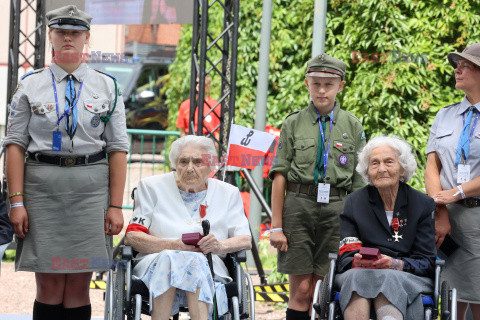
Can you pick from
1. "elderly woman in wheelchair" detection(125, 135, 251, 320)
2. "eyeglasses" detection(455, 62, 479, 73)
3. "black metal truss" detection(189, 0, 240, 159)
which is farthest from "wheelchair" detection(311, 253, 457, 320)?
"black metal truss" detection(189, 0, 240, 159)

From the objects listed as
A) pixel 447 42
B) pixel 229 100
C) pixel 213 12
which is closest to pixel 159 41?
pixel 213 12

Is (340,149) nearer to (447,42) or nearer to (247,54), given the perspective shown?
(447,42)

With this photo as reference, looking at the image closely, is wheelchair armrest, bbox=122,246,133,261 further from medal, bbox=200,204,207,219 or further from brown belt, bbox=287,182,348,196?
brown belt, bbox=287,182,348,196

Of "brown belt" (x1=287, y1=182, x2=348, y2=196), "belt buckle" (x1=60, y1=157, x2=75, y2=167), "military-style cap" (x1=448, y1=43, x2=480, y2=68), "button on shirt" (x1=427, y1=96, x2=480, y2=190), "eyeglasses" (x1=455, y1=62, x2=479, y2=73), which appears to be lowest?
"brown belt" (x1=287, y1=182, x2=348, y2=196)

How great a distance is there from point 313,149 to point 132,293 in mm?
1418

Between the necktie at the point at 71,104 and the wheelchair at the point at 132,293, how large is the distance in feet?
2.24

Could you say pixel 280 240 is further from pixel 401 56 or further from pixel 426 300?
pixel 401 56

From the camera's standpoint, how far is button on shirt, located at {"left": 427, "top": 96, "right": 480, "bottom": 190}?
482 cm

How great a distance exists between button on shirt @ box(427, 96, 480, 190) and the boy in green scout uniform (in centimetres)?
48

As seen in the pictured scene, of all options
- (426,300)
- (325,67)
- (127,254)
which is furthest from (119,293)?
(325,67)

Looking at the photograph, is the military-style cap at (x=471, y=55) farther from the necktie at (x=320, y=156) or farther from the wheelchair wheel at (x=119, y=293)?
the wheelchair wheel at (x=119, y=293)

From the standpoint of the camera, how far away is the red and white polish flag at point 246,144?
593 cm

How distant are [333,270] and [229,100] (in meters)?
2.70

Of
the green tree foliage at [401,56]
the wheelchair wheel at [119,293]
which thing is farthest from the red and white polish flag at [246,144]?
the green tree foliage at [401,56]
